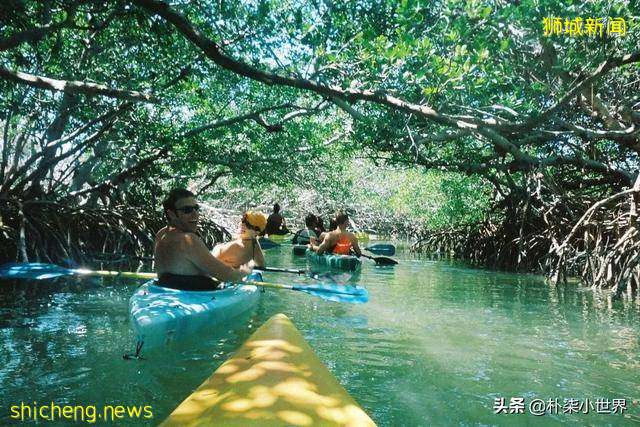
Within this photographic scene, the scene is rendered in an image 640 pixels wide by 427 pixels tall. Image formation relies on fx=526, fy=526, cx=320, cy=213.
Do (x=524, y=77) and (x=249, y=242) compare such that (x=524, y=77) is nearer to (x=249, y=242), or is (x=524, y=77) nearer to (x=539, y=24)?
(x=539, y=24)

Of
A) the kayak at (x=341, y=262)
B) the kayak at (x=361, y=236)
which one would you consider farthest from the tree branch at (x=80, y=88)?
the kayak at (x=361, y=236)

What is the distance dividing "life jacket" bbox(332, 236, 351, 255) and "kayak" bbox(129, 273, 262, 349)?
5.02 meters

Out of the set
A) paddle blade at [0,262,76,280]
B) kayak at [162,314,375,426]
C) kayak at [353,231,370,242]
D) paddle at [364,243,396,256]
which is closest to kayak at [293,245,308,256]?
paddle at [364,243,396,256]

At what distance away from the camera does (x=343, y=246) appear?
390 inches

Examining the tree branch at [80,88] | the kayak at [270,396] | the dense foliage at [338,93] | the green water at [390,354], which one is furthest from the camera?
the dense foliage at [338,93]

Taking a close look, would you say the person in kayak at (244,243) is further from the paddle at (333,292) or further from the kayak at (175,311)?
the kayak at (175,311)

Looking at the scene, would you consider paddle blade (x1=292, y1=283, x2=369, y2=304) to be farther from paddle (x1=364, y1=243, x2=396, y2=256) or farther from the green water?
paddle (x1=364, y1=243, x2=396, y2=256)

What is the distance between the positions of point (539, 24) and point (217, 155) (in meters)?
7.43

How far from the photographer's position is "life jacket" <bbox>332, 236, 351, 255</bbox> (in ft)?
32.4

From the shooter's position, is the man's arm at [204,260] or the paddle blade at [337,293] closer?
the man's arm at [204,260]

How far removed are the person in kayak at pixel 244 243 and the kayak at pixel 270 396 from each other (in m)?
3.18

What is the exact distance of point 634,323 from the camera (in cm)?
530

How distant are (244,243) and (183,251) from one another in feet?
5.11

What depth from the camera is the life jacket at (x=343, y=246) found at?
388 inches
